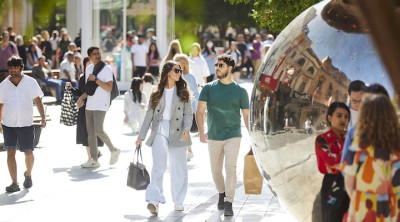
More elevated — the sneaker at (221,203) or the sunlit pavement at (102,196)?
the sneaker at (221,203)

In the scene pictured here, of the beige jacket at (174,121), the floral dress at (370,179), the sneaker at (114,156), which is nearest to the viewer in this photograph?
the floral dress at (370,179)

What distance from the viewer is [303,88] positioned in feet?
18.7

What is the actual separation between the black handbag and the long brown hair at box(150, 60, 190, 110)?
12.9ft

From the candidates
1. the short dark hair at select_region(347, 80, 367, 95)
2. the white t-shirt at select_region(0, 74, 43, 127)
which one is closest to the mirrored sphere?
the short dark hair at select_region(347, 80, 367, 95)

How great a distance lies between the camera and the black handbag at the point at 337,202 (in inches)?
210

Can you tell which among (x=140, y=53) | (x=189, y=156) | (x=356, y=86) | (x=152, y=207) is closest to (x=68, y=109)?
(x=189, y=156)

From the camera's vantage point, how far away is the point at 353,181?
500 centimetres

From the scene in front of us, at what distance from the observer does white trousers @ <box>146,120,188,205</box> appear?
30.0 ft

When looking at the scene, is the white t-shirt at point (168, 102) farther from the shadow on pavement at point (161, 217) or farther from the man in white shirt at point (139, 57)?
the man in white shirt at point (139, 57)

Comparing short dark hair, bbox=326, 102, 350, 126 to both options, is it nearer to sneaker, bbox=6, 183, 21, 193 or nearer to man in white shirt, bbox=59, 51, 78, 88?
sneaker, bbox=6, 183, 21, 193

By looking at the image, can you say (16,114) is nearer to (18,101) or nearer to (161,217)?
(18,101)

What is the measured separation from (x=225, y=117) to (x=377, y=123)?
13.0 feet

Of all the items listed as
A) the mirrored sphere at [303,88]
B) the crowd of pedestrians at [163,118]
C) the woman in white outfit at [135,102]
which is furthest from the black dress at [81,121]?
the mirrored sphere at [303,88]

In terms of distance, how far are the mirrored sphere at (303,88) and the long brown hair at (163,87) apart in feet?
9.21
